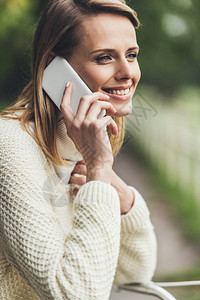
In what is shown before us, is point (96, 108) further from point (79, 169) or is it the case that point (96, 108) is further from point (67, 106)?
point (79, 169)

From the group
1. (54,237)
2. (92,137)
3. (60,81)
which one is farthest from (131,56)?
(54,237)

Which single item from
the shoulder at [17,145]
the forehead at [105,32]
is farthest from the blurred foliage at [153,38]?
the shoulder at [17,145]

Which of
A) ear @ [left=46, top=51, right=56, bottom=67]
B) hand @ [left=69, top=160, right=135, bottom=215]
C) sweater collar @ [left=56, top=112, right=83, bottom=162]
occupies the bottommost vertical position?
hand @ [left=69, top=160, right=135, bottom=215]

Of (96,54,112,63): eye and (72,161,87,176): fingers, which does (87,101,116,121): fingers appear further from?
(72,161,87,176): fingers

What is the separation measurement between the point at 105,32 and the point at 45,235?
67cm

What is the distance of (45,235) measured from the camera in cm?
120

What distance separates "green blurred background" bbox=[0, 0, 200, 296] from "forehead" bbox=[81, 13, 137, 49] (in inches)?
80.9

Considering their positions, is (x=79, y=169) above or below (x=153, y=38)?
above

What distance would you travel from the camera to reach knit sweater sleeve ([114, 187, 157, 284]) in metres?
1.74

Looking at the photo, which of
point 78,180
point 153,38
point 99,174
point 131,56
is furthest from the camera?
point 153,38

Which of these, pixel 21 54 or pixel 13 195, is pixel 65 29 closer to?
pixel 13 195

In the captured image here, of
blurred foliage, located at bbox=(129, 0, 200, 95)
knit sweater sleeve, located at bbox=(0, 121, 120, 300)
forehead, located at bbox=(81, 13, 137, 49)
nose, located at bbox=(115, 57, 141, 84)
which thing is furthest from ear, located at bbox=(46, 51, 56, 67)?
blurred foliage, located at bbox=(129, 0, 200, 95)

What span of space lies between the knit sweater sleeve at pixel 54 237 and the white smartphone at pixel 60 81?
28 cm

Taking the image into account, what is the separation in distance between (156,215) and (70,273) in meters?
4.08
